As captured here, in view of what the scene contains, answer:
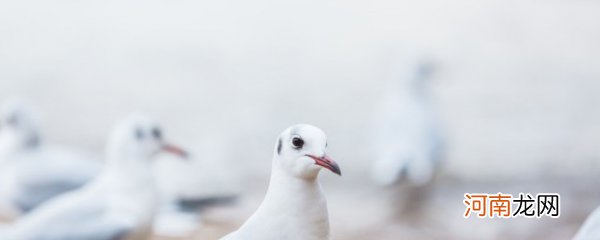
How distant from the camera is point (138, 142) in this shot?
1875 mm

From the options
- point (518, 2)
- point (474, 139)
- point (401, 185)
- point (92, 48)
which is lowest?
point (401, 185)

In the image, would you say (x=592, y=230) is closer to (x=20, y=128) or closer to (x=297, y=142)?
(x=297, y=142)

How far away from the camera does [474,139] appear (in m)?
3.07

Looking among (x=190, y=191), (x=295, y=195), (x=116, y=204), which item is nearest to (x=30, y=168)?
(x=190, y=191)

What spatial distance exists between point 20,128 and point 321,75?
1.19 meters

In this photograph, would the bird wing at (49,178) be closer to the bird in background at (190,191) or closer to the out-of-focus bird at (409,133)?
the bird in background at (190,191)

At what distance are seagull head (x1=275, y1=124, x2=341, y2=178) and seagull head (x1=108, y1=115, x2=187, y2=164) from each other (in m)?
0.65

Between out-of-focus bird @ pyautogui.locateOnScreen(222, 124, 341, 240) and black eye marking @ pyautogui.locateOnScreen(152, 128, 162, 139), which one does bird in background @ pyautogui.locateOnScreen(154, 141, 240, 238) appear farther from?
out-of-focus bird @ pyautogui.locateOnScreen(222, 124, 341, 240)

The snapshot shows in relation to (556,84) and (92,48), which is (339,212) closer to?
(556,84)

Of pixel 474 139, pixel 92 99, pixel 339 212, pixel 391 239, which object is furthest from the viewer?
pixel 92 99

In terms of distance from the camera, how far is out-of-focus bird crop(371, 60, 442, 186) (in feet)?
8.00

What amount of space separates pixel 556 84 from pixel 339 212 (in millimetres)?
1022

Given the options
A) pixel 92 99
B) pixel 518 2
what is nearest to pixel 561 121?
pixel 518 2

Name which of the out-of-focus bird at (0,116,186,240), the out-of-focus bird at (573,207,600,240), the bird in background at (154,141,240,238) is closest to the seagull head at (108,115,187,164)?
the out-of-focus bird at (0,116,186,240)
